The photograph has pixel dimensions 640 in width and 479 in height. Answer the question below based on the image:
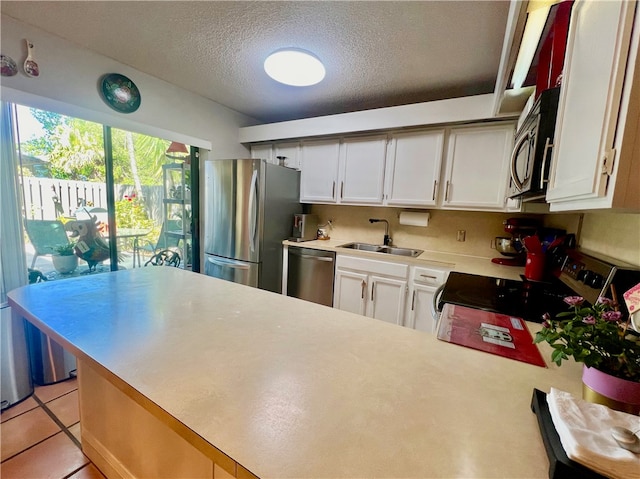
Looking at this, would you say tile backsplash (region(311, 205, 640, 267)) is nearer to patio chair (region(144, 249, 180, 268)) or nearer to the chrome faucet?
the chrome faucet

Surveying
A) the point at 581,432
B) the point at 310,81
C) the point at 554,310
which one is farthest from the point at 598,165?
the point at 310,81

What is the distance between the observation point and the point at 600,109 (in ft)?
2.30

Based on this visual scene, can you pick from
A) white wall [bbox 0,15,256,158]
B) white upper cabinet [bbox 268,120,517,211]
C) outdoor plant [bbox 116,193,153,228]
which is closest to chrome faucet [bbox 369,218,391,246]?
white upper cabinet [bbox 268,120,517,211]

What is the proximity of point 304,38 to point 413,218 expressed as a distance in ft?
6.08

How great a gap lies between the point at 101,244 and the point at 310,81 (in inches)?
89.8

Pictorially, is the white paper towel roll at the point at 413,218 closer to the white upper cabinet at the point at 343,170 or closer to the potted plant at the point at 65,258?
the white upper cabinet at the point at 343,170

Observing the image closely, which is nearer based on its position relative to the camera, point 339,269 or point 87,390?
point 87,390

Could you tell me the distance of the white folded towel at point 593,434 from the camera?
42 centimetres

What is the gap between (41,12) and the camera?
1.67m

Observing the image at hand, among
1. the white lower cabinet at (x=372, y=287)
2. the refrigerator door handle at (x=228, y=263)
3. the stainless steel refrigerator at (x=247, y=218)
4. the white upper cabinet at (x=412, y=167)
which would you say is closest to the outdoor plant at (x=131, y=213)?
the stainless steel refrigerator at (x=247, y=218)

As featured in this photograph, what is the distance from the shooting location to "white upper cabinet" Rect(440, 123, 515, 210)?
7.30 ft

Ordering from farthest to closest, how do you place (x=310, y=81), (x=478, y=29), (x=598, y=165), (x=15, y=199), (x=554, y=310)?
1. (x=310, y=81)
2. (x=15, y=199)
3. (x=478, y=29)
4. (x=554, y=310)
5. (x=598, y=165)

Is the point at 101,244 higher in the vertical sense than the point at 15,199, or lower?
lower

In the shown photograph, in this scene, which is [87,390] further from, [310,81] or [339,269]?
[310,81]
